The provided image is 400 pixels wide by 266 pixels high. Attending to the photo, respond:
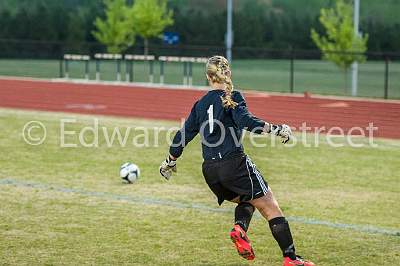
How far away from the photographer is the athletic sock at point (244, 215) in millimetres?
7264

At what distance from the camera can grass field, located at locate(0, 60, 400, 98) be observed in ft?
110

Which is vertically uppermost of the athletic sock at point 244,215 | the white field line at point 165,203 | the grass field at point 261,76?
the athletic sock at point 244,215

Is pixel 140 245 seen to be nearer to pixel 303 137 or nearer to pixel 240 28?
pixel 303 137

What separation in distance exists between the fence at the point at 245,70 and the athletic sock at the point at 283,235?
20.2 m

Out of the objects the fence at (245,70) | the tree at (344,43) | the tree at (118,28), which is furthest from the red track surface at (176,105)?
the tree at (118,28)

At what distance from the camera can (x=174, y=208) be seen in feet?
33.3

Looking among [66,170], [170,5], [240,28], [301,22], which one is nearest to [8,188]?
[66,170]

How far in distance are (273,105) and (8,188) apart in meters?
14.8

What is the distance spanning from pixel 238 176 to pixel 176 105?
17921 mm

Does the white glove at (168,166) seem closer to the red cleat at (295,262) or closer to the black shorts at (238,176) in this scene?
the black shorts at (238,176)

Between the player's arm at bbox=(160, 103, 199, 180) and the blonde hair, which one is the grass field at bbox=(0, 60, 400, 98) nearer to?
the player's arm at bbox=(160, 103, 199, 180)

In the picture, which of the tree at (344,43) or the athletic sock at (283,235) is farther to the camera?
the tree at (344,43)

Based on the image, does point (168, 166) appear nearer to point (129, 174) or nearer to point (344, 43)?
point (129, 174)

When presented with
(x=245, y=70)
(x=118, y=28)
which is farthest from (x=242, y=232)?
(x=245, y=70)
